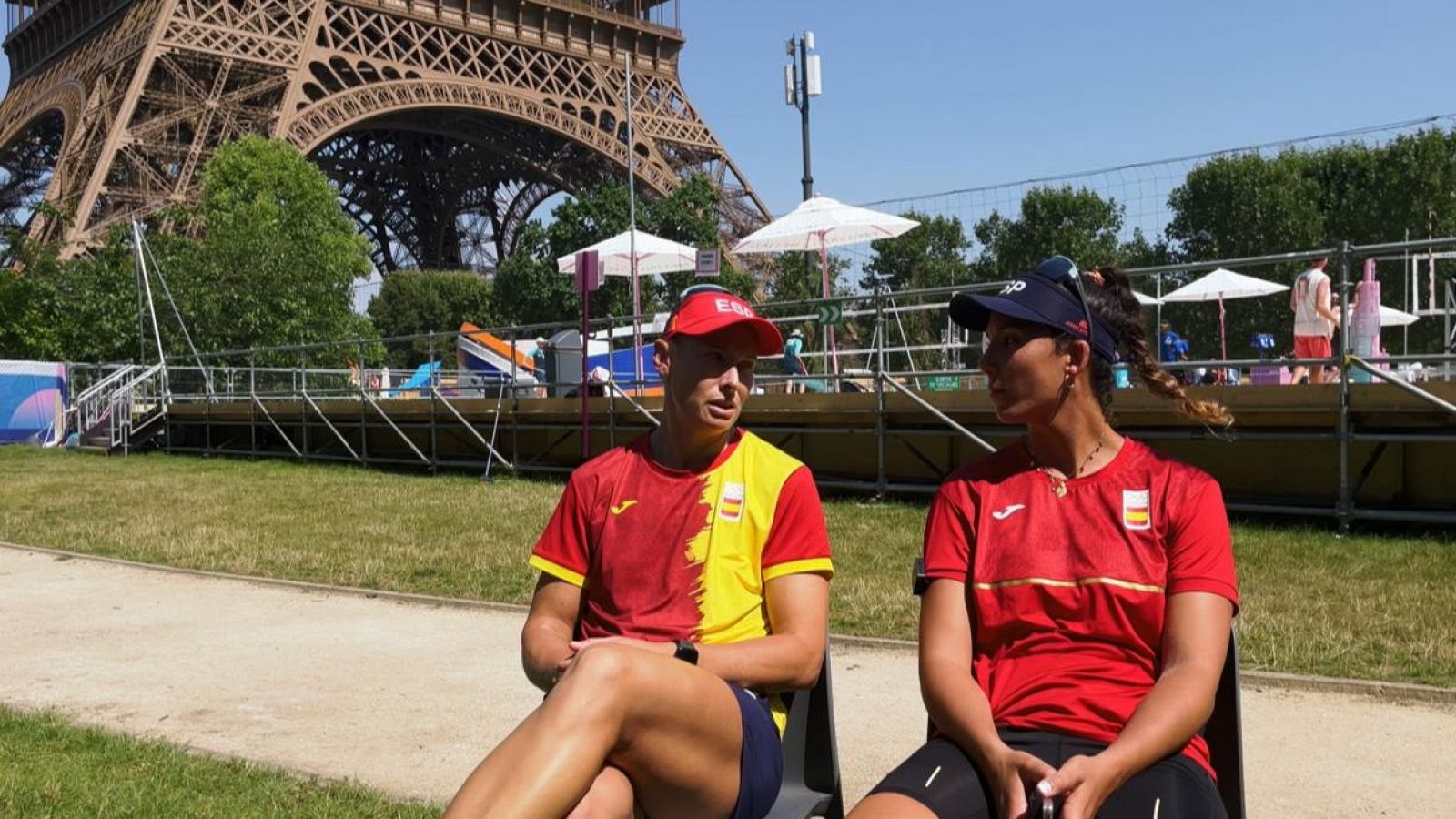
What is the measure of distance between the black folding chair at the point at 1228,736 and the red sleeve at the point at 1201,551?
0.36ft

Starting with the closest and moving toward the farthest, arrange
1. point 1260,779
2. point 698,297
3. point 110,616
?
point 698,297, point 1260,779, point 110,616

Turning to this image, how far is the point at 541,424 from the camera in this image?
15.7m

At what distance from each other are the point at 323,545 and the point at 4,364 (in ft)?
79.8

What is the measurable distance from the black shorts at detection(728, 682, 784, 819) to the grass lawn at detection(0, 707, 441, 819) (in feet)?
4.93

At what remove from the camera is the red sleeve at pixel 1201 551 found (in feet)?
7.70

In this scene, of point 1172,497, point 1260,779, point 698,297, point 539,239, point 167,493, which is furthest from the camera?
point 539,239

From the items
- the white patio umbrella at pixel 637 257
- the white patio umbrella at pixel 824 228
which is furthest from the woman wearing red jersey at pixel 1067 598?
the white patio umbrella at pixel 637 257

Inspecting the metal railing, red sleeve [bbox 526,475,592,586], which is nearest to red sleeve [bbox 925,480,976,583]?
red sleeve [bbox 526,475,592,586]

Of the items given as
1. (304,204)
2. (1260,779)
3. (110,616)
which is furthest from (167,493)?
(304,204)

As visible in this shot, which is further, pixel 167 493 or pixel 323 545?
pixel 167 493

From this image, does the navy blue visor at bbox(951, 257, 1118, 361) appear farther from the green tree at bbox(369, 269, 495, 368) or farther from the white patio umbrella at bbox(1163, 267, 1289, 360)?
the green tree at bbox(369, 269, 495, 368)

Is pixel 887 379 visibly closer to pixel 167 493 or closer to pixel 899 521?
pixel 899 521

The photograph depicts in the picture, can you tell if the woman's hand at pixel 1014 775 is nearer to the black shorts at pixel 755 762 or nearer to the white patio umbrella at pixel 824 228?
the black shorts at pixel 755 762

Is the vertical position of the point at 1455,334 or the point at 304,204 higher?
the point at 304,204
